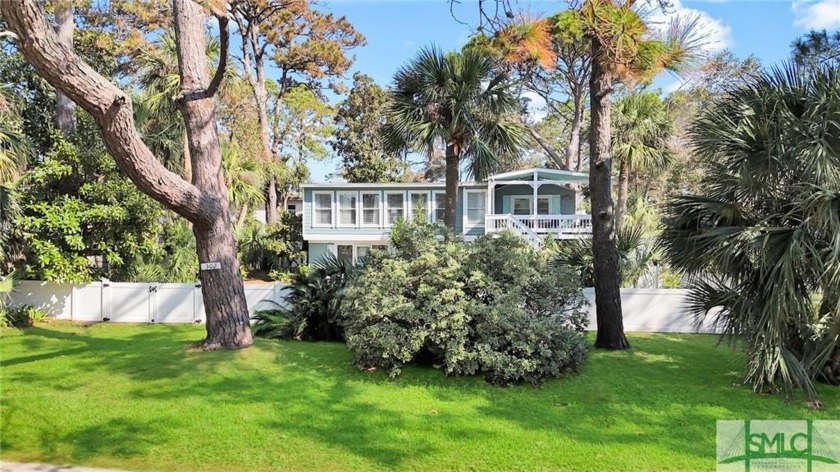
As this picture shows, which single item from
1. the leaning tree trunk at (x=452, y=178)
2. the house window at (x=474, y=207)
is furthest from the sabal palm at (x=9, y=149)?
the house window at (x=474, y=207)

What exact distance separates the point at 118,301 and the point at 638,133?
1770cm

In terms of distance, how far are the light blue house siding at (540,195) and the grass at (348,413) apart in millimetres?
16682

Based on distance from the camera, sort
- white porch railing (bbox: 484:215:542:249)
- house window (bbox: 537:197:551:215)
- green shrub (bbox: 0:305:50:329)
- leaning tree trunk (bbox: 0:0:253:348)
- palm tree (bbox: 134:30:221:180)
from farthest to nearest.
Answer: house window (bbox: 537:197:551:215), white porch railing (bbox: 484:215:542:249), palm tree (bbox: 134:30:221:180), green shrub (bbox: 0:305:50:329), leaning tree trunk (bbox: 0:0:253:348)

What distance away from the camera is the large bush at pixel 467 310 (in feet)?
22.0

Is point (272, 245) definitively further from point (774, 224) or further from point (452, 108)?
point (774, 224)

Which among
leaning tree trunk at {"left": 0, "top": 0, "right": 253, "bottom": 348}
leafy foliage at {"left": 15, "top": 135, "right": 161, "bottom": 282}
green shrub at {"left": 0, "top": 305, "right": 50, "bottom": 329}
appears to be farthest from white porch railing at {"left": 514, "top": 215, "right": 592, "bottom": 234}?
green shrub at {"left": 0, "top": 305, "right": 50, "bottom": 329}

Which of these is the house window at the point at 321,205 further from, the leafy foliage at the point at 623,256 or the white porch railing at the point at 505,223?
the leafy foliage at the point at 623,256

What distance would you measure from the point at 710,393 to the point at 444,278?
349cm

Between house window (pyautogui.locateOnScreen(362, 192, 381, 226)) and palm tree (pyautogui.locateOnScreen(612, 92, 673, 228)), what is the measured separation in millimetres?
10563

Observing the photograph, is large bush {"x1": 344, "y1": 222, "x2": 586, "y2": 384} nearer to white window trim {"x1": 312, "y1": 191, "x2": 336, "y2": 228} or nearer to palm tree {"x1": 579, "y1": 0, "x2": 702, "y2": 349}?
palm tree {"x1": 579, "y1": 0, "x2": 702, "y2": 349}

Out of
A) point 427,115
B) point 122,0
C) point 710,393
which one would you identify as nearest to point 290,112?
point 122,0

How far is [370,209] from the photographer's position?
2469 cm

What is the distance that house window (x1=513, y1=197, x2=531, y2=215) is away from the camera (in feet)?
81.3

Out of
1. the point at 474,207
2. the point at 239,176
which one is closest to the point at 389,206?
the point at 474,207
